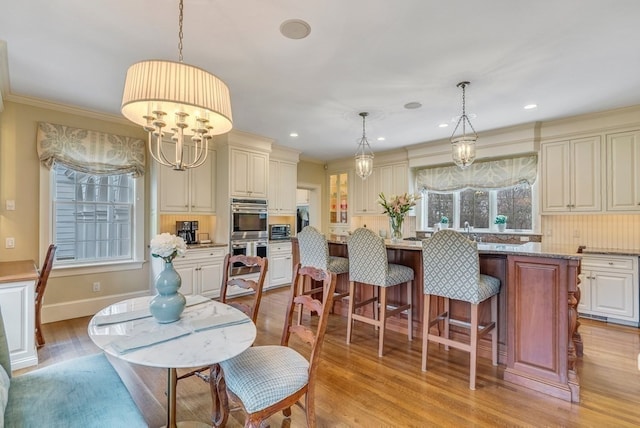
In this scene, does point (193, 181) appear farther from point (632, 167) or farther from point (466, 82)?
point (632, 167)

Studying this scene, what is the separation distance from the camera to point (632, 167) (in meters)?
Result: 3.78

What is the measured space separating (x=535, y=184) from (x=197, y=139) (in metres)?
4.79

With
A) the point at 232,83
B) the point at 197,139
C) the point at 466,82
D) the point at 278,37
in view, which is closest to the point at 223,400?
the point at 197,139

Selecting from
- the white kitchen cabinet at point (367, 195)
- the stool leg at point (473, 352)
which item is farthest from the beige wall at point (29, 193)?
the white kitchen cabinet at point (367, 195)

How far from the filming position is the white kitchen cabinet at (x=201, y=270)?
172 inches

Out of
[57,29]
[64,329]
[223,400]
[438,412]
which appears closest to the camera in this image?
[223,400]

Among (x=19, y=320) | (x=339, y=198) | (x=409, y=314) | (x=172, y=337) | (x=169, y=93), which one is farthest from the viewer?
(x=339, y=198)

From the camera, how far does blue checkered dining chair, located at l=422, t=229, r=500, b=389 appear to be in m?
2.39

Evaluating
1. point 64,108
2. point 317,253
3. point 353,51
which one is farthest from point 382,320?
point 64,108

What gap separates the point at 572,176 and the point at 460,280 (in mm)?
3070

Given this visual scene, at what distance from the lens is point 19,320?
2.63 metres

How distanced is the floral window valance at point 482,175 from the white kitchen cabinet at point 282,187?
2483mm

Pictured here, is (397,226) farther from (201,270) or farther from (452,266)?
(201,270)

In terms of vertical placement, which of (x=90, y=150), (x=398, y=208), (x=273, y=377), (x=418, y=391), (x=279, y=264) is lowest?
(x=418, y=391)
